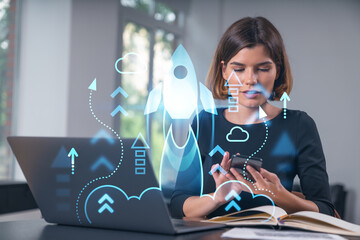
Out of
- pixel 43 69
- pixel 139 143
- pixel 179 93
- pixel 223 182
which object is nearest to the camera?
pixel 139 143

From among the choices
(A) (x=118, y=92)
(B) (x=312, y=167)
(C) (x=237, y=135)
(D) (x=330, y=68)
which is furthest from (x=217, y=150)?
(D) (x=330, y=68)

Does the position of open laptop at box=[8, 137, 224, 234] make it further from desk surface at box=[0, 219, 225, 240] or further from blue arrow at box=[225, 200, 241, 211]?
blue arrow at box=[225, 200, 241, 211]

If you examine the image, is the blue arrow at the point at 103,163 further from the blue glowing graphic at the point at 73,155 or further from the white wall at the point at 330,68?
the white wall at the point at 330,68

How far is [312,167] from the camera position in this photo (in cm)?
131

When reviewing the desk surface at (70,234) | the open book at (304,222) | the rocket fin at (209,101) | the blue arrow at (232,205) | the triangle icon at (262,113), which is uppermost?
the rocket fin at (209,101)

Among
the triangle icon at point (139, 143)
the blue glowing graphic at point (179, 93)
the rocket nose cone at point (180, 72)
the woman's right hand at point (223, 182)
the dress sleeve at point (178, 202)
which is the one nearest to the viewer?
the triangle icon at point (139, 143)

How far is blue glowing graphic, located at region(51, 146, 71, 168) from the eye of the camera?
0.85 meters

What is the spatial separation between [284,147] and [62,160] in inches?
29.5

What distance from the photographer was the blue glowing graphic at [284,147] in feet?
4.43

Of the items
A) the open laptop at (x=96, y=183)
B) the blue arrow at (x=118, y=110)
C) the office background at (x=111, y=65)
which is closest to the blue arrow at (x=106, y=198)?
the open laptop at (x=96, y=183)

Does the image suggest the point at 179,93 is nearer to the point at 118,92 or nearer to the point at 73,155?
the point at 118,92

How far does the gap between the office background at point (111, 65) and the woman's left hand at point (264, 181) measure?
1869 mm

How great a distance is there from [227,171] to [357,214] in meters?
2.75

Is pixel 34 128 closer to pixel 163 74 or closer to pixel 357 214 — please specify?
pixel 163 74
